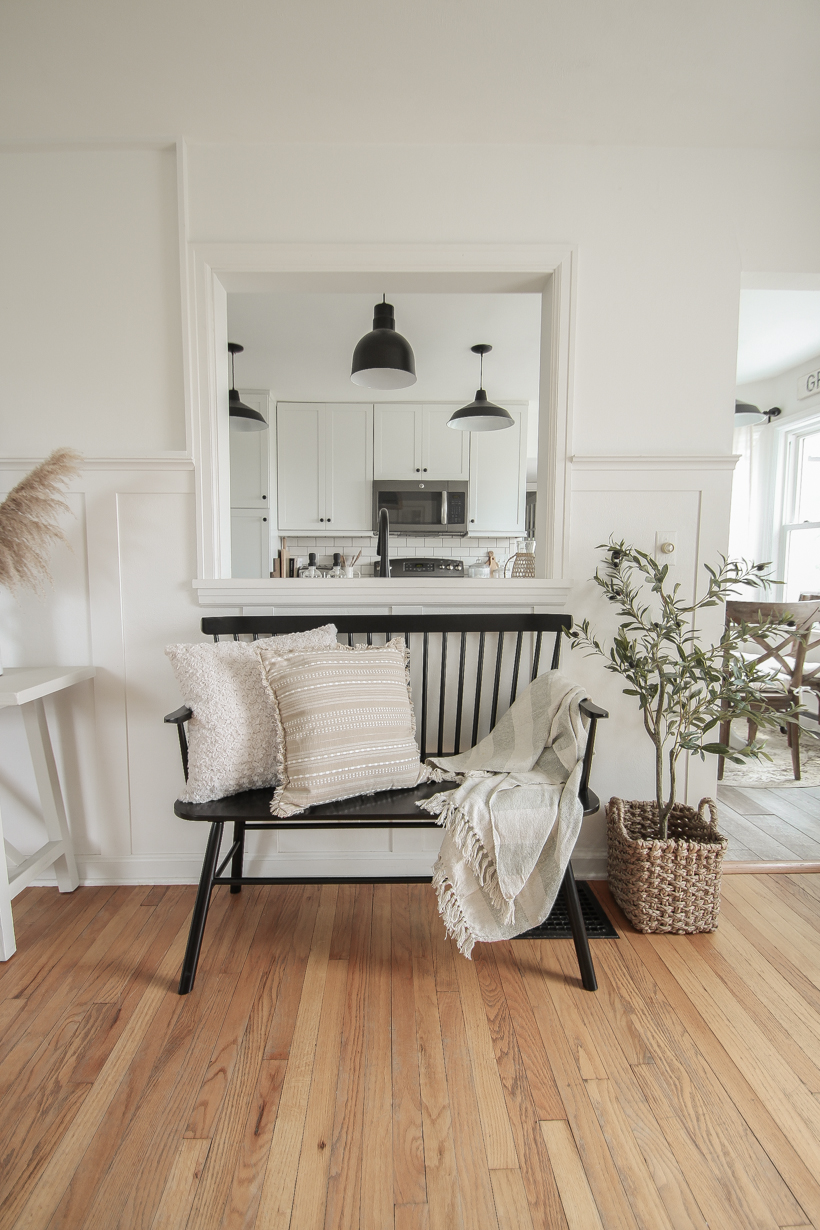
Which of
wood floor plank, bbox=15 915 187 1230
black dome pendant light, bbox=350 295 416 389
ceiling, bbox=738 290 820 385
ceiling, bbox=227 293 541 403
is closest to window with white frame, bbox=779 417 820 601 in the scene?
ceiling, bbox=738 290 820 385

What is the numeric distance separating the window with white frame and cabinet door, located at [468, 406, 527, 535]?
79.5 inches

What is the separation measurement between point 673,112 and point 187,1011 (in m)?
2.78

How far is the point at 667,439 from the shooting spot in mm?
1956

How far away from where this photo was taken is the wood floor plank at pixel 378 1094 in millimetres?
979

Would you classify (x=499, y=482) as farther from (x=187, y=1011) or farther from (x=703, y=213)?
(x=187, y=1011)

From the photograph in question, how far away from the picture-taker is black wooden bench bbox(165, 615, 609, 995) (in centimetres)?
148

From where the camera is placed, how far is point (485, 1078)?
48.3 inches

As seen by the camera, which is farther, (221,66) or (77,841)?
(77,841)

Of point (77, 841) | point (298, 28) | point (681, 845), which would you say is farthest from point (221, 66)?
point (681, 845)

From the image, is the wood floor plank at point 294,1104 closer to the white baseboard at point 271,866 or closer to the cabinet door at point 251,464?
the white baseboard at point 271,866

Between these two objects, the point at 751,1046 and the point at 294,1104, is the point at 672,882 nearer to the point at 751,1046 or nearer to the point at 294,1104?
the point at 751,1046

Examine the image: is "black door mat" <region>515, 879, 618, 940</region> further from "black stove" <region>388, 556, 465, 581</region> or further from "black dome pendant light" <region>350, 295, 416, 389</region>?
"black stove" <region>388, 556, 465, 581</region>

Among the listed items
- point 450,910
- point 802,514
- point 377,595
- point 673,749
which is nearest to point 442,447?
point 802,514

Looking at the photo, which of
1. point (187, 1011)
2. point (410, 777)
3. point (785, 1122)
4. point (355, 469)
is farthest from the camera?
point (355, 469)
